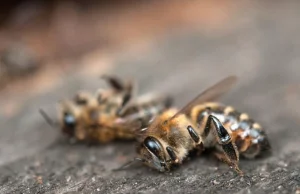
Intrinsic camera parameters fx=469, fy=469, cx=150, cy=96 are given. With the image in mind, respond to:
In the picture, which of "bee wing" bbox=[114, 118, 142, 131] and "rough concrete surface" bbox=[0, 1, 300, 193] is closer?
"rough concrete surface" bbox=[0, 1, 300, 193]

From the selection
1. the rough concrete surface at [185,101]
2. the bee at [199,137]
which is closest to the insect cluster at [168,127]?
the bee at [199,137]

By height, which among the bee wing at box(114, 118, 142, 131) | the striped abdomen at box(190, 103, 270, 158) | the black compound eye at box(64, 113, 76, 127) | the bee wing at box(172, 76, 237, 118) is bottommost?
the striped abdomen at box(190, 103, 270, 158)

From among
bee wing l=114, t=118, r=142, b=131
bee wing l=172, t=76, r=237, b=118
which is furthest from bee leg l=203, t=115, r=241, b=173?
bee wing l=114, t=118, r=142, b=131

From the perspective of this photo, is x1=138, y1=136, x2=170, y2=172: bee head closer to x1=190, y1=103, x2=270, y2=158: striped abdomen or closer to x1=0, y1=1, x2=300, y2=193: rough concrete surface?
x1=0, y1=1, x2=300, y2=193: rough concrete surface

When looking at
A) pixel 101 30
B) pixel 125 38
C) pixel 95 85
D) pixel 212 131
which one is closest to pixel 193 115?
pixel 212 131

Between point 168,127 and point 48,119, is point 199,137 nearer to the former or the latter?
point 168,127
